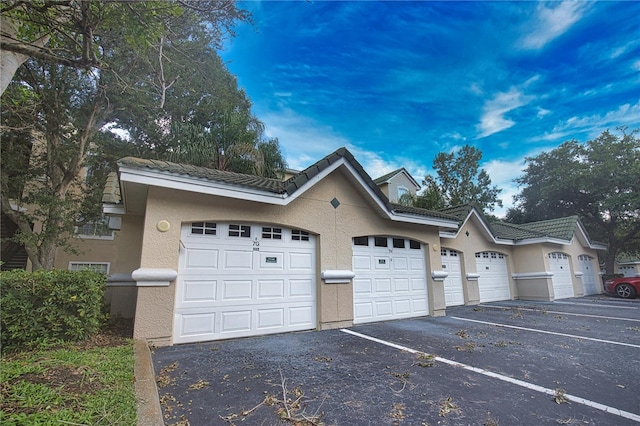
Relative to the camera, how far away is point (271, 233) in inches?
288

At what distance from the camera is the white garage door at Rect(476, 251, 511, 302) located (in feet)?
46.1

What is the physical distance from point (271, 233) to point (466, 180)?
3016 cm

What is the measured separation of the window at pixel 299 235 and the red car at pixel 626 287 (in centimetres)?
1892

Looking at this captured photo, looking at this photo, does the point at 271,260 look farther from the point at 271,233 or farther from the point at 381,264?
the point at 381,264

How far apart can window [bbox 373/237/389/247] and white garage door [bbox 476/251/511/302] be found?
737 centimetres

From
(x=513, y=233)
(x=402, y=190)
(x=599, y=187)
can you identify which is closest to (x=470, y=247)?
(x=513, y=233)

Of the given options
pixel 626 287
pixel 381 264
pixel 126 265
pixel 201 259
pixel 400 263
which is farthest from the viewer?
pixel 626 287

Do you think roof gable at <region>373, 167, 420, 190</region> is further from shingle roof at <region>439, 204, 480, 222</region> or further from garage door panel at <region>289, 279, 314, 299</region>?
garage door panel at <region>289, 279, 314, 299</region>

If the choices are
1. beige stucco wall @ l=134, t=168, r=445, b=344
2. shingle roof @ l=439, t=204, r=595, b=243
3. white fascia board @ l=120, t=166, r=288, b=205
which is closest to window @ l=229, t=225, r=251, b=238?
beige stucco wall @ l=134, t=168, r=445, b=344

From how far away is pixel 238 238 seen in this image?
688 centimetres

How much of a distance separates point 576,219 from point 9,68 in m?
22.9

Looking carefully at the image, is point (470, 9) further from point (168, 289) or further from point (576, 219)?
point (576, 219)

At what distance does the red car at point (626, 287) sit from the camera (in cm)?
1543

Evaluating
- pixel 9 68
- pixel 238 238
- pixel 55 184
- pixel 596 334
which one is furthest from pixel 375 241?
pixel 55 184
